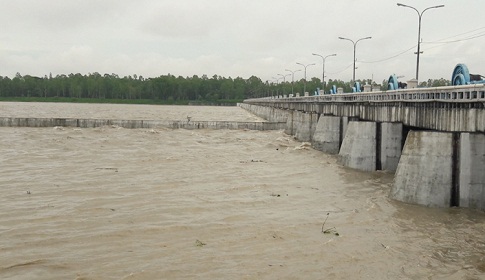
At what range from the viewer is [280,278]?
37.6ft

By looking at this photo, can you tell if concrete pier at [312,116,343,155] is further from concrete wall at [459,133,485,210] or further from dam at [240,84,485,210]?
concrete wall at [459,133,485,210]

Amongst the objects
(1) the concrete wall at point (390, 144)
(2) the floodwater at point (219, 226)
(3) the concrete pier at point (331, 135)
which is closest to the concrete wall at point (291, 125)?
(3) the concrete pier at point (331, 135)

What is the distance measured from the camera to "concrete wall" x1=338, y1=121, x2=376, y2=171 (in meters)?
28.6

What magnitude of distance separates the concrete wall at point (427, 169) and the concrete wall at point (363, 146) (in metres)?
9.15

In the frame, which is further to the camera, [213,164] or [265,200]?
[213,164]

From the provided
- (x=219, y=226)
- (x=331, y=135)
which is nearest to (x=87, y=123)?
(x=331, y=135)

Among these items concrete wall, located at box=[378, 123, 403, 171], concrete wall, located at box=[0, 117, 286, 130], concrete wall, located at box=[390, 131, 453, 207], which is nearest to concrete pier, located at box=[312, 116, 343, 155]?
concrete wall, located at box=[378, 123, 403, 171]

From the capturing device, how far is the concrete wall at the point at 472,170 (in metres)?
17.6

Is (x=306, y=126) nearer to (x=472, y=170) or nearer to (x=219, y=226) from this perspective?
(x=472, y=170)

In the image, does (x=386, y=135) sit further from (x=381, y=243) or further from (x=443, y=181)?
(x=381, y=243)

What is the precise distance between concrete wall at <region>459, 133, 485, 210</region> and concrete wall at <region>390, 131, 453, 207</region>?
456 mm

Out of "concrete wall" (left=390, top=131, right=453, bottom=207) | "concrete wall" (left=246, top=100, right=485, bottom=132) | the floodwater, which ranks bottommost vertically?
the floodwater

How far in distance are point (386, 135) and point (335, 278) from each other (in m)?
17.9

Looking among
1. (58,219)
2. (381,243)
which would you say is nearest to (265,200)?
(381,243)
